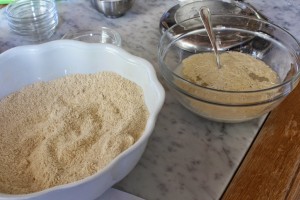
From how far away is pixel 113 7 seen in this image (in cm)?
83

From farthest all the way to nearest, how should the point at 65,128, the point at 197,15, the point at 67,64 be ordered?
the point at 197,15
the point at 67,64
the point at 65,128

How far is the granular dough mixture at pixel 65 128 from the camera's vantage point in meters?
0.45

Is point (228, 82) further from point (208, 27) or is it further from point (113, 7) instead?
point (113, 7)

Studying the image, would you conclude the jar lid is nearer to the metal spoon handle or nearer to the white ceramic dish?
the metal spoon handle

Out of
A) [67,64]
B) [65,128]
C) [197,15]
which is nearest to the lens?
[65,128]

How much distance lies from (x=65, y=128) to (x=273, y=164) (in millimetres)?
297

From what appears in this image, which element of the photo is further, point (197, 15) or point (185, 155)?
point (197, 15)

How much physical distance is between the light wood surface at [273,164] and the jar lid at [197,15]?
0.17 metres

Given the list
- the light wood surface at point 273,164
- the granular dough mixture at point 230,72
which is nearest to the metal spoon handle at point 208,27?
the granular dough mixture at point 230,72

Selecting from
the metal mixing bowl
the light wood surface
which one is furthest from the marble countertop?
the metal mixing bowl

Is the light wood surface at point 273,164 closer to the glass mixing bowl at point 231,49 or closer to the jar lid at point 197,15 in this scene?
the glass mixing bowl at point 231,49

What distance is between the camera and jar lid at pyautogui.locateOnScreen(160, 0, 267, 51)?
0.70 meters

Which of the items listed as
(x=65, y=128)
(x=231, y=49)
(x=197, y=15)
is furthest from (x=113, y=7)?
(x=65, y=128)

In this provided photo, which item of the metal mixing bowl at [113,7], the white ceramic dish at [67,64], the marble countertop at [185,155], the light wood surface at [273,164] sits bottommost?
the light wood surface at [273,164]
